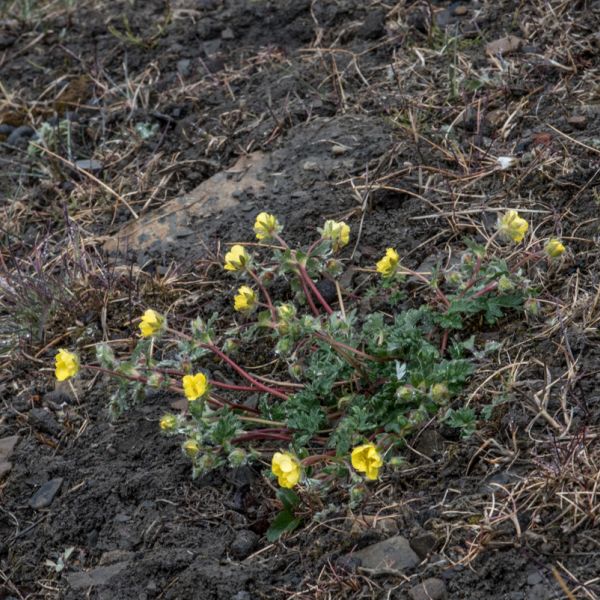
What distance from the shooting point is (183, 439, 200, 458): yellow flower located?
8.33 feet

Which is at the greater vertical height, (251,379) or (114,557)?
(251,379)

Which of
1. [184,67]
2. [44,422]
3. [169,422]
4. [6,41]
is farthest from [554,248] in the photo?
[6,41]

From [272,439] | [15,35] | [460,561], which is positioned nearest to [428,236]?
[272,439]

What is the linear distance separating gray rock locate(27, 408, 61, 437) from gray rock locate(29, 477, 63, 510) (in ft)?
0.67

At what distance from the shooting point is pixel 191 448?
8.33 ft

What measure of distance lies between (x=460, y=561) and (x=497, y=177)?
57.5 inches

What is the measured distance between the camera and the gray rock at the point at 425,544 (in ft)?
7.50

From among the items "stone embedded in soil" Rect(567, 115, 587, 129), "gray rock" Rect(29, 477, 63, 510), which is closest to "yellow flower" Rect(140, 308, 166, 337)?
"gray rock" Rect(29, 477, 63, 510)

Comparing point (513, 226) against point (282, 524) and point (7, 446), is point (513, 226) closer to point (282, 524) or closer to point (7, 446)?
point (282, 524)

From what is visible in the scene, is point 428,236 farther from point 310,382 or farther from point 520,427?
point 520,427

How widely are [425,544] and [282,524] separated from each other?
391mm

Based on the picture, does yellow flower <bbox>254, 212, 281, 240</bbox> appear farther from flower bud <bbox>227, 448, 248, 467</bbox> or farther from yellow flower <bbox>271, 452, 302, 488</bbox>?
yellow flower <bbox>271, 452, 302, 488</bbox>

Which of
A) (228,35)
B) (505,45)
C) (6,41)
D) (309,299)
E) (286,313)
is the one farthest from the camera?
(6,41)

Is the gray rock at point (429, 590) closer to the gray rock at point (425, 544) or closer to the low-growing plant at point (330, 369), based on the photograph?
the gray rock at point (425, 544)
